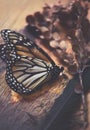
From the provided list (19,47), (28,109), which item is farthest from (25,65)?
(28,109)

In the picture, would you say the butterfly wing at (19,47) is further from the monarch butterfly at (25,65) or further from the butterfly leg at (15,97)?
the butterfly leg at (15,97)

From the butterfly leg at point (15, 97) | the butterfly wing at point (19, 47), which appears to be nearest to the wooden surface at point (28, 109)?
the butterfly leg at point (15, 97)

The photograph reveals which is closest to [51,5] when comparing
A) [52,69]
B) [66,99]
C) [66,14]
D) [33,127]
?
[66,14]

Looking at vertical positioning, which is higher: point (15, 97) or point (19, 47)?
point (19, 47)

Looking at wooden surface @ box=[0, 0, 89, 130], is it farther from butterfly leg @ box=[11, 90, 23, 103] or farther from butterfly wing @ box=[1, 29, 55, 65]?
butterfly wing @ box=[1, 29, 55, 65]

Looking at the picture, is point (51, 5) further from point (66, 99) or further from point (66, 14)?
point (66, 99)

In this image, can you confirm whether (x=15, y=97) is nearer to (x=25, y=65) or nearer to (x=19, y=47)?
(x=25, y=65)

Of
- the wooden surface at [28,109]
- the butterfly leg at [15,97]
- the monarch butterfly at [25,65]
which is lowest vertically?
the wooden surface at [28,109]

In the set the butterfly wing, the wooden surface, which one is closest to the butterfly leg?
the wooden surface
